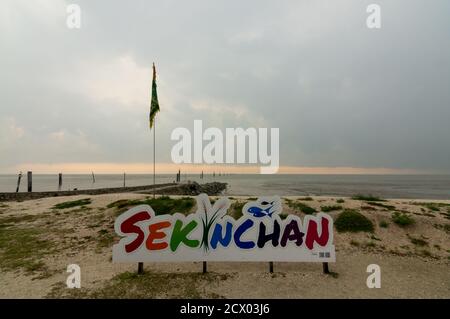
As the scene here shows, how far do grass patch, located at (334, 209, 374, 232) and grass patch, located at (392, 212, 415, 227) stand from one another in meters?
1.35

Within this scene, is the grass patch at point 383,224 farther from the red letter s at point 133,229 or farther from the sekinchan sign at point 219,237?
the red letter s at point 133,229

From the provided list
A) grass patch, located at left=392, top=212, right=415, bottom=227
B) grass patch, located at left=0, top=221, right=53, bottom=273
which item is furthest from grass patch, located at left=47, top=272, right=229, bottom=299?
grass patch, located at left=392, top=212, right=415, bottom=227

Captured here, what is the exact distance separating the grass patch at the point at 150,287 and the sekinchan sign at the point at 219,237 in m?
0.54

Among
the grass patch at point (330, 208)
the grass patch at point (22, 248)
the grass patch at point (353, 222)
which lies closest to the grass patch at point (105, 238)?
the grass patch at point (22, 248)

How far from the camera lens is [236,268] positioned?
895 cm

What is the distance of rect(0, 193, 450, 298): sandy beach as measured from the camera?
282 inches

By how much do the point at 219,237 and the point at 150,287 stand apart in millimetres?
2672

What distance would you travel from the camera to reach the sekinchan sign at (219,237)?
329 inches

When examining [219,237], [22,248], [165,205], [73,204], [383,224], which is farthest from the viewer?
[73,204]

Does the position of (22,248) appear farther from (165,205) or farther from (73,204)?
(73,204)

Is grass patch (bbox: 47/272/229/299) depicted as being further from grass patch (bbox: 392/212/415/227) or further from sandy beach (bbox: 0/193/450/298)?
grass patch (bbox: 392/212/415/227)

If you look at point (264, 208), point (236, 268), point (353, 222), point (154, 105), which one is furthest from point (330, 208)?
point (154, 105)
